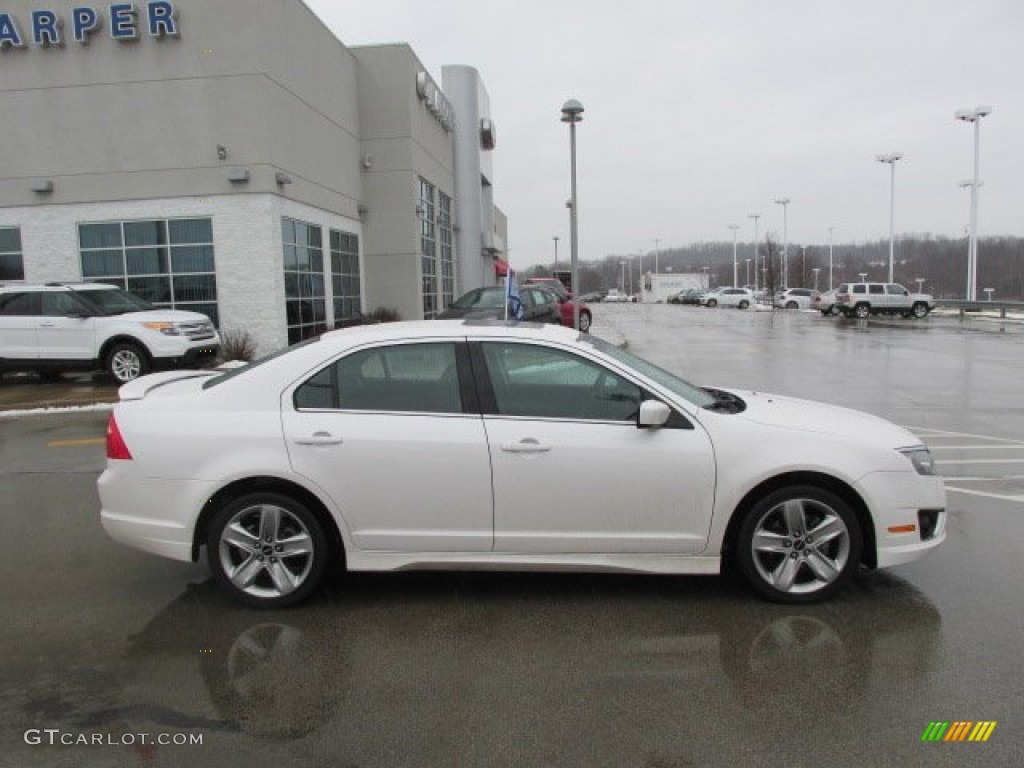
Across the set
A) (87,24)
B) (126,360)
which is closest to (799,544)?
(126,360)

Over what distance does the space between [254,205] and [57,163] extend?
4.58 meters

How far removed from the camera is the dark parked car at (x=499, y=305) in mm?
19219

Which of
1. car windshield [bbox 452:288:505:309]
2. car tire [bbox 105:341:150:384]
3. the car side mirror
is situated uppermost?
car windshield [bbox 452:288:505:309]

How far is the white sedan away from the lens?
4480 millimetres

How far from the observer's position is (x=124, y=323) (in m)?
14.4

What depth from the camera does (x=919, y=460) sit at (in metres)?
4.61

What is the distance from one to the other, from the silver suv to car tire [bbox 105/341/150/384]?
37148 millimetres

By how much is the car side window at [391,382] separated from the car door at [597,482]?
0.29 m

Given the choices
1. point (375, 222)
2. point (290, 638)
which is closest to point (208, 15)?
point (375, 222)

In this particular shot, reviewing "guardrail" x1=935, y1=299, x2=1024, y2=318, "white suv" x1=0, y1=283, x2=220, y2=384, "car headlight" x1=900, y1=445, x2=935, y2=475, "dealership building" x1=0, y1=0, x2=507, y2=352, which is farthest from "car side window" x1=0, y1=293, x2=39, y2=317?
"guardrail" x1=935, y1=299, x2=1024, y2=318

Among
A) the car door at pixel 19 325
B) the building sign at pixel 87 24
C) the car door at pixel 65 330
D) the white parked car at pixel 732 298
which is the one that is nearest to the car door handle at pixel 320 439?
the car door at pixel 65 330

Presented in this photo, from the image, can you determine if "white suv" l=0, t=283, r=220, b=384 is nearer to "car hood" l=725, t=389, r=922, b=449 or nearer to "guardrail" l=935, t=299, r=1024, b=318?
"car hood" l=725, t=389, r=922, b=449

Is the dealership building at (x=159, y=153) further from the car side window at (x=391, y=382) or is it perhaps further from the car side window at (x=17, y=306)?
the car side window at (x=391, y=382)
